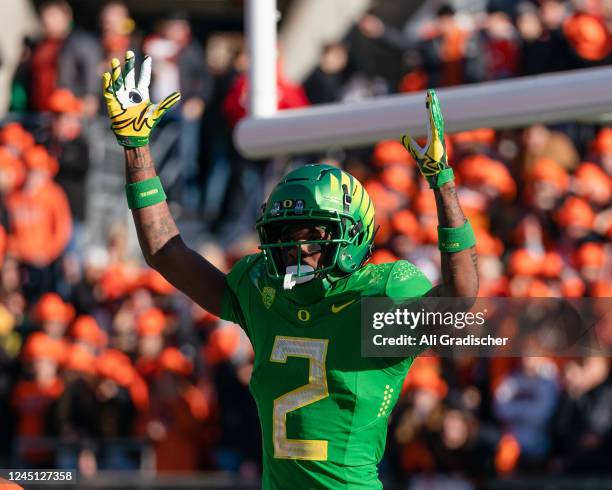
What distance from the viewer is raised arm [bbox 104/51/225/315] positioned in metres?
4.14

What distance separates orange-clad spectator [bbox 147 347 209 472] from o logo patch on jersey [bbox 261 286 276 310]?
17.4 feet

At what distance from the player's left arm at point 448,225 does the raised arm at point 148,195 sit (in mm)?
809

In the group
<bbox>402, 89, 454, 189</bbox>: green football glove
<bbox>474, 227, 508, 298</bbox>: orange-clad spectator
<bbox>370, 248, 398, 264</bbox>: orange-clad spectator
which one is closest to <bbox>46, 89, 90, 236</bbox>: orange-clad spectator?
<bbox>370, 248, 398, 264</bbox>: orange-clad spectator

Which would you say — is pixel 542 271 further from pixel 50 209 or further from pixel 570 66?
pixel 50 209

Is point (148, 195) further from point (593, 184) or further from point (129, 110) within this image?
point (593, 184)

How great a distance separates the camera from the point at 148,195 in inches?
164

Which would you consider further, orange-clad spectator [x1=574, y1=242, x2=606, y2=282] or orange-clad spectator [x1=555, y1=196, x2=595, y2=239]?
orange-clad spectator [x1=555, y1=196, x2=595, y2=239]

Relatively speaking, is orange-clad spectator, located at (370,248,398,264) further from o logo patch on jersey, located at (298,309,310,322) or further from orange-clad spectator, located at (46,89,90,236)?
o logo patch on jersey, located at (298,309,310,322)

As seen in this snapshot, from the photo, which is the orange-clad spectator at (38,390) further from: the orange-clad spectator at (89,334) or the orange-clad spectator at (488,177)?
the orange-clad spectator at (488,177)

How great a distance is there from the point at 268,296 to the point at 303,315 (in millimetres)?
147

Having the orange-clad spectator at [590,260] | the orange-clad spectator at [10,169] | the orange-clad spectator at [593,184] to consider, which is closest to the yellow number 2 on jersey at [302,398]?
the orange-clad spectator at [590,260]

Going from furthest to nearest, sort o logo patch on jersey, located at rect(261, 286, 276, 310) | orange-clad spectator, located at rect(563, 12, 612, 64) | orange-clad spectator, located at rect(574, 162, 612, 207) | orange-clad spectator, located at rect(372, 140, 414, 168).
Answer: orange-clad spectator, located at rect(372, 140, 414, 168)
orange-clad spectator, located at rect(574, 162, 612, 207)
orange-clad spectator, located at rect(563, 12, 612, 64)
o logo patch on jersey, located at rect(261, 286, 276, 310)

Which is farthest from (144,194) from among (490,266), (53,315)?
(53,315)

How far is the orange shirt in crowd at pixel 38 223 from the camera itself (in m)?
10.7
